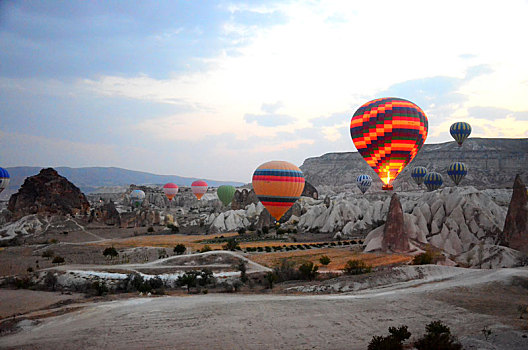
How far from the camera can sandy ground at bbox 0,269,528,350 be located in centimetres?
1176

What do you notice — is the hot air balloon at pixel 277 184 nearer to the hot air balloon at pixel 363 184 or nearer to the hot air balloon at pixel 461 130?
the hot air balloon at pixel 363 184

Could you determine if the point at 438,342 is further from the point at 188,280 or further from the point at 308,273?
the point at 188,280

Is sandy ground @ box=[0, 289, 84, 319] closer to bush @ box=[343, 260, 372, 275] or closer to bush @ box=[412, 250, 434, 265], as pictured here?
bush @ box=[343, 260, 372, 275]

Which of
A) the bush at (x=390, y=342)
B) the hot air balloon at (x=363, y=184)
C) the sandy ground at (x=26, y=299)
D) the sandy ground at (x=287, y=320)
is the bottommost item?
the sandy ground at (x=26, y=299)

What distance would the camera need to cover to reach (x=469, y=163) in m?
138

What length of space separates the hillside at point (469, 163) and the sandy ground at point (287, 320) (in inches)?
4501

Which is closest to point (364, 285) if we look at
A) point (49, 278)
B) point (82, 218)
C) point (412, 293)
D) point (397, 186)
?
point (412, 293)

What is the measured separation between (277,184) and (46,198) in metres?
47.2

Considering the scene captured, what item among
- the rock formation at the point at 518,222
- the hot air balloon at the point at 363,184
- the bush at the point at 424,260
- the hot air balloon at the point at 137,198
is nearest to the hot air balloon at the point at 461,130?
the hot air balloon at the point at 363,184

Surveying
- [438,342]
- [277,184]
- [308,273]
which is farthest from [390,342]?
[277,184]

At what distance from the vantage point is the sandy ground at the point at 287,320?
463 inches

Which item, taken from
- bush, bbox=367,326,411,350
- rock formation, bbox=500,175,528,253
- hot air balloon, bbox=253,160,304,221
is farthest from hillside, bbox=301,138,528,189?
bush, bbox=367,326,411,350

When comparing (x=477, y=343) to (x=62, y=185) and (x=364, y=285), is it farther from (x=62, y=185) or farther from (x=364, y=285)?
(x=62, y=185)

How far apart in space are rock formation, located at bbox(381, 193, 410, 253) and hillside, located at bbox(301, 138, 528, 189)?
3870 inches
